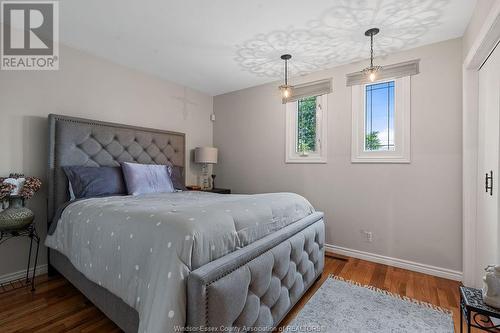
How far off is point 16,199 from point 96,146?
0.88m

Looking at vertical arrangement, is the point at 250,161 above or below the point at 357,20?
below

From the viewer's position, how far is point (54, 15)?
217cm

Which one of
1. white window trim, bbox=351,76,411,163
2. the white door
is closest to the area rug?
the white door

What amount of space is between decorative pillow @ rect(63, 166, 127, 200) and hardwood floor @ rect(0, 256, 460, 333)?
882mm

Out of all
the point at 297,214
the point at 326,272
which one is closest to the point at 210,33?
the point at 297,214

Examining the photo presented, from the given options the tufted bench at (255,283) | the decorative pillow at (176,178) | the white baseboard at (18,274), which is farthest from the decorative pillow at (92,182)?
the tufted bench at (255,283)

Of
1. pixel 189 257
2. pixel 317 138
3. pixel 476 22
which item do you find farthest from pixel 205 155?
pixel 476 22

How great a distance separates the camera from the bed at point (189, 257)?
3.59 ft

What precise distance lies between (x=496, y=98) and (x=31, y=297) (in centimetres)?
406

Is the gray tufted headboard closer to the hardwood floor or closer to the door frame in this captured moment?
the hardwood floor

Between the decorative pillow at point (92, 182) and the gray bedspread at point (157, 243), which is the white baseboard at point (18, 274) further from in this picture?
the gray bedspread at point (157, 243)

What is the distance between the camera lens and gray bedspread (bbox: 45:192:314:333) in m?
1.09

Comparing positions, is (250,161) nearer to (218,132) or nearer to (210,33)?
(218,132)

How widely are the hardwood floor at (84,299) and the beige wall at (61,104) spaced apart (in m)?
0.57
